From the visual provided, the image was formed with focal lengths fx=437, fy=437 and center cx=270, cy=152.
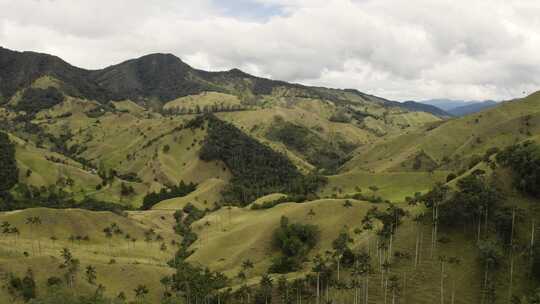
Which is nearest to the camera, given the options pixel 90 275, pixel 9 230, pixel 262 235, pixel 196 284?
pixel 196 284

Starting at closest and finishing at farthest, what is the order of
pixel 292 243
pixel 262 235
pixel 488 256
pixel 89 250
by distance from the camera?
1. pixel 488 256
2. pixel 292 243
3. pixel 89 250
4. pixel 262 235

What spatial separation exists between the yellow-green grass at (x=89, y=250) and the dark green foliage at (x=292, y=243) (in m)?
39.6

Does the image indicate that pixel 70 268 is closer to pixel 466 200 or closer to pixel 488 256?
pixel 488 256

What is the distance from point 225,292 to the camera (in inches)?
4710

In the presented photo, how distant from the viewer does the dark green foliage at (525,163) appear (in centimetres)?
12469

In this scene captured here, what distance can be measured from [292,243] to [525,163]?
250 ft

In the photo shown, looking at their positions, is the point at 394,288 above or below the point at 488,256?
below

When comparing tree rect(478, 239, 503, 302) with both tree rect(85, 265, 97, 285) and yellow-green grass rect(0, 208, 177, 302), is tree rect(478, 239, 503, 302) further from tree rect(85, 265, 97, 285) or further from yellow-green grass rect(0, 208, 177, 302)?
tree rect(85, 265, 97, 285)

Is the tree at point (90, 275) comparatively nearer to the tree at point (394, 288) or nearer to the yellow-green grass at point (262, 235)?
the yellow-green grass at point (262, 235)

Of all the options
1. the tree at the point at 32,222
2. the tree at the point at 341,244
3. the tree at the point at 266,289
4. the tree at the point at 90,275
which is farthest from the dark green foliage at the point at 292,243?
the tree at the point at 32,222

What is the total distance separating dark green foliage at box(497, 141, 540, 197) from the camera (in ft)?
409

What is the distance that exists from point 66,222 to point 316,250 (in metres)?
103

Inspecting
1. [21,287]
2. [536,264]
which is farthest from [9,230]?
[536,264]

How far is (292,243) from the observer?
150 meters
